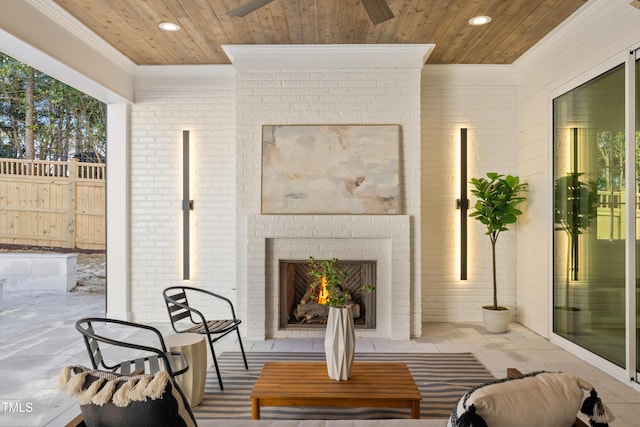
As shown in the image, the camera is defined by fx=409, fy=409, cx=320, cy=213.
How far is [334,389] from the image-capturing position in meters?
2.30

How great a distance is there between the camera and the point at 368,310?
4.35 m

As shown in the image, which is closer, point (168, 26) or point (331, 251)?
point (168, 26)

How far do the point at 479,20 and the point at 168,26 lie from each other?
9.28ft

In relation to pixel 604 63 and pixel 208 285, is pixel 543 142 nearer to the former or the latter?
pixel 604 63

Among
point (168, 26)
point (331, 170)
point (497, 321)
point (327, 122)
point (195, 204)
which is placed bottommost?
point (497, 321)

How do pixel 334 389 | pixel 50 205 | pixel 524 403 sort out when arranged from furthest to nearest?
pixel 50 205 < pixel 334 389 < pixel 524 403

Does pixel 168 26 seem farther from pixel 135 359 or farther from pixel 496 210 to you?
pixel 496 210

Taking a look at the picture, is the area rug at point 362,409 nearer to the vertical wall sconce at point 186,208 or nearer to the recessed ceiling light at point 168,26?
the vertical wall sconce at point 186,208

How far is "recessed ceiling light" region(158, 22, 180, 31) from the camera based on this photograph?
371 centimetres

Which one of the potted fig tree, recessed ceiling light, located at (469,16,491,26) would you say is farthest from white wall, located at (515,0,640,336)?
recessed ceiling light, located at (469,16,491,26)

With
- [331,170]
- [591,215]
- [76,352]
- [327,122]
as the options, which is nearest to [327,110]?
[327,122]

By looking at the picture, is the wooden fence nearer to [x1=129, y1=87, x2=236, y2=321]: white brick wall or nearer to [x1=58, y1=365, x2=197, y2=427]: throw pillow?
[x1=129, y1=87, x2=236, y2=321]: white brick wall

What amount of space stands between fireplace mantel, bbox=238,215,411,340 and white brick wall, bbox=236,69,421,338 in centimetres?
13

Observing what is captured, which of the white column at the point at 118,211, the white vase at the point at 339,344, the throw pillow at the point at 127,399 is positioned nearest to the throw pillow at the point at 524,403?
the throw pillow at the point at 127,399
